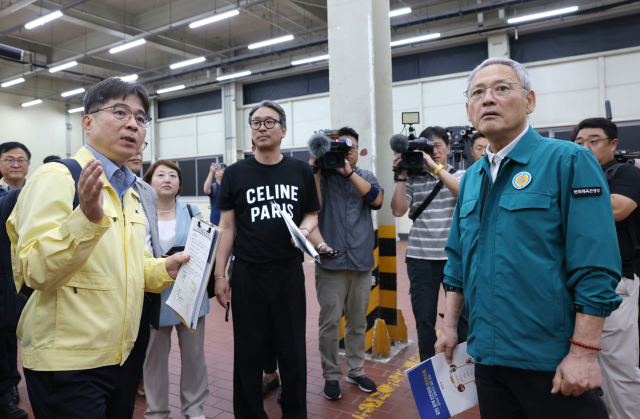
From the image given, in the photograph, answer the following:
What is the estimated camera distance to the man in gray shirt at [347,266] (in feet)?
10.3

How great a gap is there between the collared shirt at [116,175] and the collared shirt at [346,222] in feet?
6.06

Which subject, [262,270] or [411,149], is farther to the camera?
[411,149]

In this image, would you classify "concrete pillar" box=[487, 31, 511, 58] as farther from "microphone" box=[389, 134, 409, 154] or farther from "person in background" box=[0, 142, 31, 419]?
"person in background" box=[0, 142, 31, 419]

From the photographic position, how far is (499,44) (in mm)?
10492

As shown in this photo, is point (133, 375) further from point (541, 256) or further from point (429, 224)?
point (429, 224)

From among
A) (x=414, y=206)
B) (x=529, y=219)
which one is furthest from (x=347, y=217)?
(x=529, y=219)

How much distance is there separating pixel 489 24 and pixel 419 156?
8809 mm

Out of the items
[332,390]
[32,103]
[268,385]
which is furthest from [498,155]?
[32,103]

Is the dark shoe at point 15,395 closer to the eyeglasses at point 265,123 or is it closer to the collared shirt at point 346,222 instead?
the collared shirt at point 346,222

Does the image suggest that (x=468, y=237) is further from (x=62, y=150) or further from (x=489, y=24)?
(x=62, y=150)

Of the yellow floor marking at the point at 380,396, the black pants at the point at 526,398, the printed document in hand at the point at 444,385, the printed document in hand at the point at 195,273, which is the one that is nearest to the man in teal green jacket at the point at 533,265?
the black pants at the point at 526,398

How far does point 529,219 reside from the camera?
1.40 metres

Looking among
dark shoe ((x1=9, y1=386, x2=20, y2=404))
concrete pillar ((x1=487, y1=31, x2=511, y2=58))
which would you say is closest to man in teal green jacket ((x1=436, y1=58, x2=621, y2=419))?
dark shoe ((x1=9, y1=386, x2=20, y2=404))

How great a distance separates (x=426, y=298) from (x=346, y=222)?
849mm
